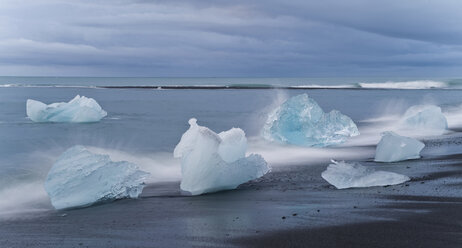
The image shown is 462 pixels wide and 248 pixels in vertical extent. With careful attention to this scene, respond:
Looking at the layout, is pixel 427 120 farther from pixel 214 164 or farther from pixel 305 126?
pixel 214 164

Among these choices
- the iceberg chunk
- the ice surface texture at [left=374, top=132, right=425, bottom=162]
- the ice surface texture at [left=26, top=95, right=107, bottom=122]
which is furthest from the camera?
the ice surface texture at [left=26, top=95, right=107, bottom=122]

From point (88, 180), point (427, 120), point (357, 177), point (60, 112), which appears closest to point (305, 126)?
point (427, 120)

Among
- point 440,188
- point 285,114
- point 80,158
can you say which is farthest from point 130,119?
point 440,188

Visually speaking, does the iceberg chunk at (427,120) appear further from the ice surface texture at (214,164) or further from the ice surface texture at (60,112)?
the ice surface texture at (60,112)

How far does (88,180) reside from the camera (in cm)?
760

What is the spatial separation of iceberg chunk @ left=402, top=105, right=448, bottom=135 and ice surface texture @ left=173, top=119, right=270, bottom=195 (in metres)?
9.62

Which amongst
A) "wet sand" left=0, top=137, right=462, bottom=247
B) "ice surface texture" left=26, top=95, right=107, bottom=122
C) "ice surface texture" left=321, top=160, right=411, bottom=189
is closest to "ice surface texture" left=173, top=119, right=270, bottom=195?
"wet sand" left=0, top=137, right=462, bottom=247

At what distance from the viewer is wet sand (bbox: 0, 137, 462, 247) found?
534 cm

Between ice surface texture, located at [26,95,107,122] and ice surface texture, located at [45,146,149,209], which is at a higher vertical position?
ice surface texture, located at [45,146,149,209]

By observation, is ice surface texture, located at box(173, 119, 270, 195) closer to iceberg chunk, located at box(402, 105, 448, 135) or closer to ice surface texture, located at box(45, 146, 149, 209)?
ice surface texture, located at box(45, 146, 149, 209)

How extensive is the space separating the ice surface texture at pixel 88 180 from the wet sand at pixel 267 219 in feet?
0.82

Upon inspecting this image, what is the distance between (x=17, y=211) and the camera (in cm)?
740

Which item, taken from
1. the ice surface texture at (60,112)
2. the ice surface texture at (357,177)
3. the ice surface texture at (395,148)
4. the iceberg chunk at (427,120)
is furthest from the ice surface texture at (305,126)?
the ice surface texture at (60,112)

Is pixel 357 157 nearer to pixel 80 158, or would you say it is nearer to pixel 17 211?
pixel 80 158
